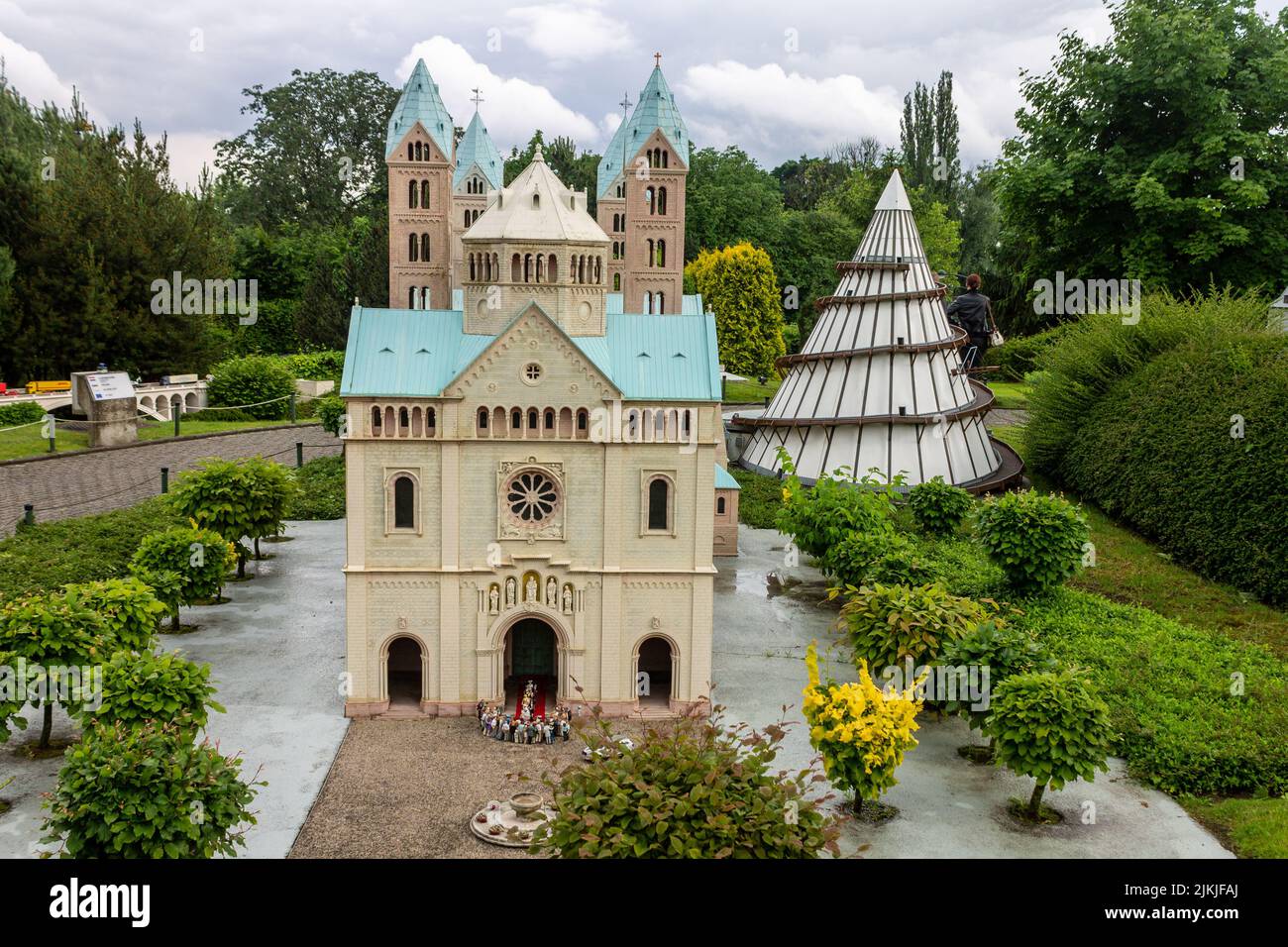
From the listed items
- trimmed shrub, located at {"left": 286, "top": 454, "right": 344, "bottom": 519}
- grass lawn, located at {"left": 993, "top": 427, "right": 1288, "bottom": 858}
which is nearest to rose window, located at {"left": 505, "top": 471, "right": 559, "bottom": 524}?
grass lawn, located at {"left": 993, "top": 427, "right": 1288, "bottom": 858}

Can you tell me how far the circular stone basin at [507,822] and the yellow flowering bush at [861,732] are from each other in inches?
201

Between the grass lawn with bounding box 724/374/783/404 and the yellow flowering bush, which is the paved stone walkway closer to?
the grass lawn with bounding box 724/374/783/404

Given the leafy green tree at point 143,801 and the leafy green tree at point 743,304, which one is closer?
Result: the leafy green tree at point 143,801

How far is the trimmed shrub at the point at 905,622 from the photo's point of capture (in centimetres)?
2481

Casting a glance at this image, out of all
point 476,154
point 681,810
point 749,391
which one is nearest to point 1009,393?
point 749,391

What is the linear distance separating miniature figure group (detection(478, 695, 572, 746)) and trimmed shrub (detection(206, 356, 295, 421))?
40526mm

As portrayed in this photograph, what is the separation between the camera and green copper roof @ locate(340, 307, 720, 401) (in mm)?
26016

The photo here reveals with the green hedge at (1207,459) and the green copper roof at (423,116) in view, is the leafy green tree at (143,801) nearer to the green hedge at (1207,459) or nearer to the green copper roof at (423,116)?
the green copper roof at (423,116)

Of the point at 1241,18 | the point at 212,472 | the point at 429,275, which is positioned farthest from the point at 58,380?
the point at 1241,18

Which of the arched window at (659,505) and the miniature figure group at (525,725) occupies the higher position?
the arched window at (659,505)

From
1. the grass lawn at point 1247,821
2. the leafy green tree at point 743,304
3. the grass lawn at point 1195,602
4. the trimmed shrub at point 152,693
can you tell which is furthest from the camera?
the leafy green tree at point 743,304

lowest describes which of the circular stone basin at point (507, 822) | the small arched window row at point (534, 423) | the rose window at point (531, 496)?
the circular stone basin at point (507, 822)

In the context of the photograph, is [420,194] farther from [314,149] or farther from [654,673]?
[314,149]

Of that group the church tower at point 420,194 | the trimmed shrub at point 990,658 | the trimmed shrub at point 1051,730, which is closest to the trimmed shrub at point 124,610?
the church tower at point 420,194
